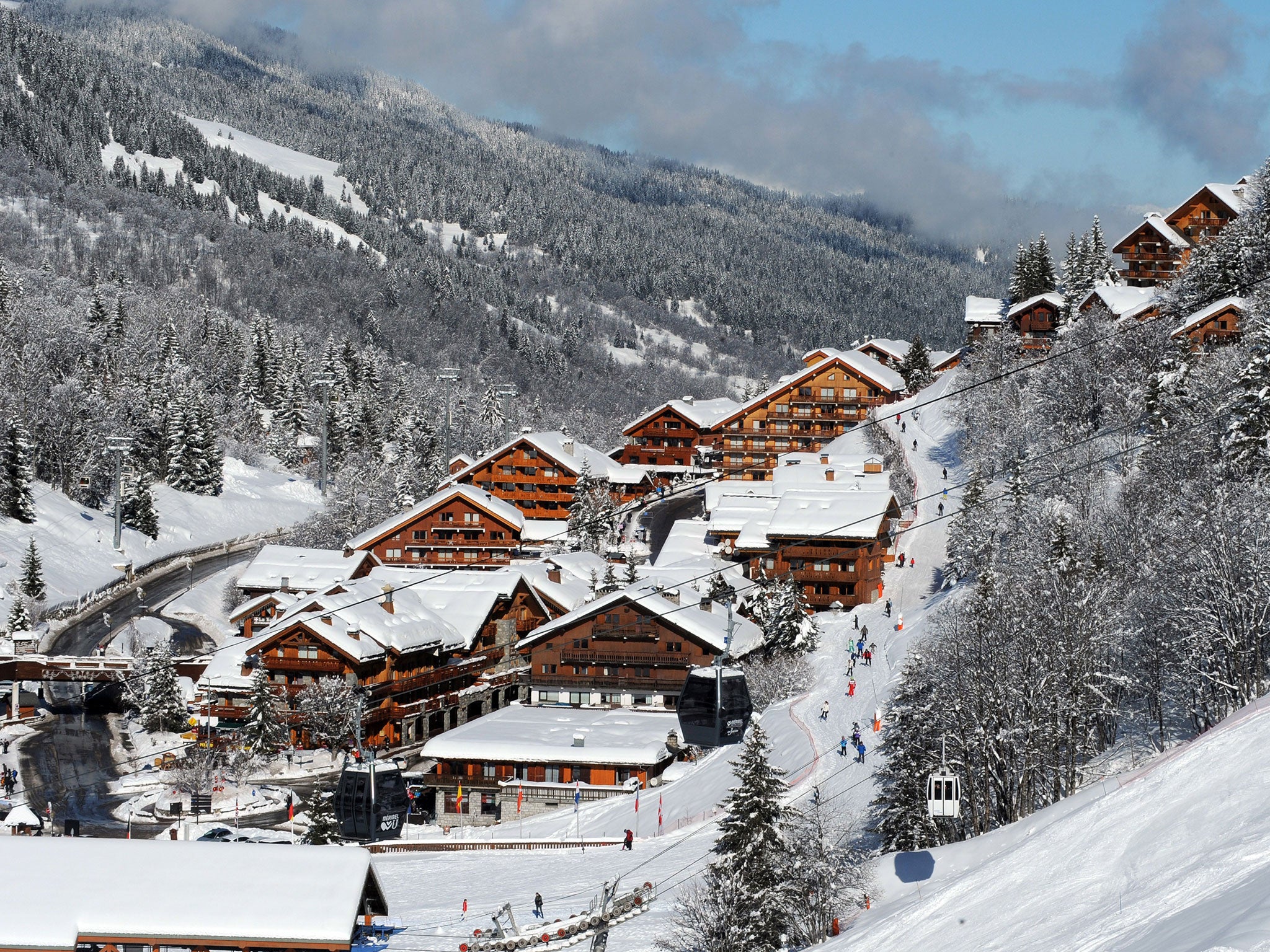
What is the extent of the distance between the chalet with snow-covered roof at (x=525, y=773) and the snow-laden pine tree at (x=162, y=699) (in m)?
13.9

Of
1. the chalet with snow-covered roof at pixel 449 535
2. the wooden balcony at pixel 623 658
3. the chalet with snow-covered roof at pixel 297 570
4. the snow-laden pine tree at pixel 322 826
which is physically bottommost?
the snow-laden pine tree at pixel 322 826

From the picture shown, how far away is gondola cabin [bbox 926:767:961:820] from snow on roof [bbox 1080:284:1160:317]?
2290 inches

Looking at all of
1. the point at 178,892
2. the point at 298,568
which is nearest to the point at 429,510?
the point at 298,568

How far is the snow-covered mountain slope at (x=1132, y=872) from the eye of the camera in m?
15.3

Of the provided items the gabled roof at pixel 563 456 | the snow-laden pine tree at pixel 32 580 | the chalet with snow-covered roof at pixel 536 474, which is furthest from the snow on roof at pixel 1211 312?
the snow-laden pine tree at pixel 32 580

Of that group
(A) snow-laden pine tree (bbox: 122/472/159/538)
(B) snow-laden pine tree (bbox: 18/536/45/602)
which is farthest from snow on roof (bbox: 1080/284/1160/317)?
(B) snow-laden pine tree (bbox: 18/536/45/602)

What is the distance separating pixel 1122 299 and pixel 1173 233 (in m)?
13.3

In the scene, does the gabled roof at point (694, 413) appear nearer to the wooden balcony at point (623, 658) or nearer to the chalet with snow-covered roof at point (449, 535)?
the chalet with snow-covered roof at point (449, 535)

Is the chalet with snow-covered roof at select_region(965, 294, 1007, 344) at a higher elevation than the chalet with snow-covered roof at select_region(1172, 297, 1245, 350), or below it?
higher

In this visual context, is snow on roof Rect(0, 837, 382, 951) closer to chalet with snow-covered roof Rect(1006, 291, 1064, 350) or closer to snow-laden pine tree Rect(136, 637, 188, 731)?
snow-laden pine tree Rect(136, 637, 188, 731)

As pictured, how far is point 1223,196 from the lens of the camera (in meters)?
101

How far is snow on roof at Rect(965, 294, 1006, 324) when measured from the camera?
4299 inches

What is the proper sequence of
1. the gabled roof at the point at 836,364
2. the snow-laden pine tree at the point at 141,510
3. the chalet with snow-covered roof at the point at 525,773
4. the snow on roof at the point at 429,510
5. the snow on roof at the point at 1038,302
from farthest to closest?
the gabled roof at the point at 836,364 → the snow-laden pine tree at the point at 141,510 → the snow on roof at the point at 1038,302 → the snow on roof at the point at 429,510 → the chalet with snow-covered roof at the point at 525,773

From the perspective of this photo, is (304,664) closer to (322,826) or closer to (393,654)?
(393,654)
